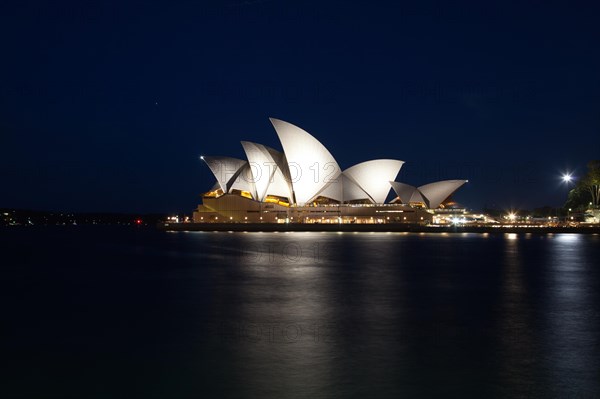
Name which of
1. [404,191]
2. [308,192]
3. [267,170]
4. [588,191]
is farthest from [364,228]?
[588,191]

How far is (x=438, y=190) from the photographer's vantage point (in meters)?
78.9

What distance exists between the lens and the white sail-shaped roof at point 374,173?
236ft

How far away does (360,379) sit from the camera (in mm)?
8172

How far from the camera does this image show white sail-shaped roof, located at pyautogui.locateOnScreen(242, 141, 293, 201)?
225ft

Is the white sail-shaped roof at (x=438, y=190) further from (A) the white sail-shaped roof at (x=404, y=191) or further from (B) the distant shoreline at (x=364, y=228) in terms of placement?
(B) the distant shoreline at (x=364, y=228)

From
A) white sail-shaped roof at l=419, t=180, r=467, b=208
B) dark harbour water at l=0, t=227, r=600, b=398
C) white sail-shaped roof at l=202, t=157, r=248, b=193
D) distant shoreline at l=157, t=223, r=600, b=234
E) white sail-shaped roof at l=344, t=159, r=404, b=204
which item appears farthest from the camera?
white sail-shaped roof at l=419, t=180, r=467, b=208

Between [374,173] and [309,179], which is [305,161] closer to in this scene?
[309,179]

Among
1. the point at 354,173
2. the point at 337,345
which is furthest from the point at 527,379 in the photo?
the point at 354,173

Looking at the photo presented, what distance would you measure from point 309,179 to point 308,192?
9.07ft

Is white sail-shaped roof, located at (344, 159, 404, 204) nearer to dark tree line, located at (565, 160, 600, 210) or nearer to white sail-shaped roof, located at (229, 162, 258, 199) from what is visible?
white sail-shaped roof, located at (229, 162, 258, 199)

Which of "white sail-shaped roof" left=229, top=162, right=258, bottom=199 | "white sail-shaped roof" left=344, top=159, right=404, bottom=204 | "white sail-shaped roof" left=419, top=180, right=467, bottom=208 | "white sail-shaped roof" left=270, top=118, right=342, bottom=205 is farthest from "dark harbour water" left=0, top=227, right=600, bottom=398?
"white sail-shaped roof" left=419, top=180, right=467, bottom=208

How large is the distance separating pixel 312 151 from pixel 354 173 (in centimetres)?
918

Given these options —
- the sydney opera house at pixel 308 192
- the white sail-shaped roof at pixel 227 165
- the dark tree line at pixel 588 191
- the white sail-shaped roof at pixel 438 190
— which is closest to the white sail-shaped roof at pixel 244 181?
the sydney opera house at pixel 308 192

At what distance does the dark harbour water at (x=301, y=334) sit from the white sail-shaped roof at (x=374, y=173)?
160ft
